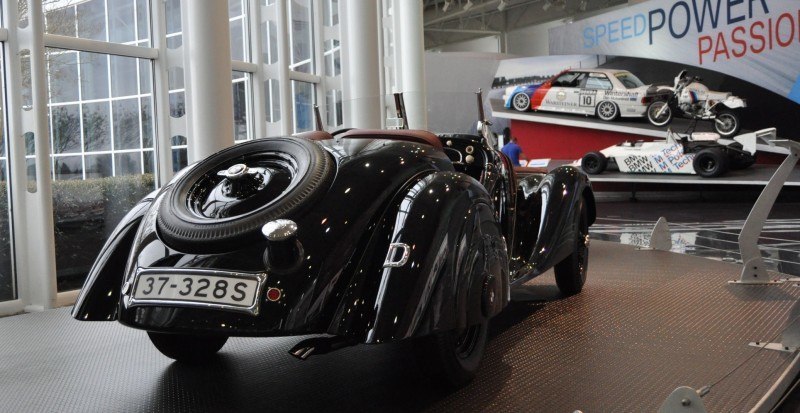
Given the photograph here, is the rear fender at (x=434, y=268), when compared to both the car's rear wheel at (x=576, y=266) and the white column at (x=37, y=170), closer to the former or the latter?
the car's rear wheel at (x=576, y=266)

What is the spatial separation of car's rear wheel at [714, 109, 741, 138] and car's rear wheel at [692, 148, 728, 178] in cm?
41

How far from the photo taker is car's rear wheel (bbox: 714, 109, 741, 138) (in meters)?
Result: 11.8

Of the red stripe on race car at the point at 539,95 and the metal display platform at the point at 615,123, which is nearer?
the metal display platform at the point at 615,123

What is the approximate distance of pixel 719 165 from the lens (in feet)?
38.3

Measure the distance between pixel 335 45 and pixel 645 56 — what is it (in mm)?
5858

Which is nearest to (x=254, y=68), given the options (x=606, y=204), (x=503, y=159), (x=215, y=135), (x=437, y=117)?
(x=215, y=135)

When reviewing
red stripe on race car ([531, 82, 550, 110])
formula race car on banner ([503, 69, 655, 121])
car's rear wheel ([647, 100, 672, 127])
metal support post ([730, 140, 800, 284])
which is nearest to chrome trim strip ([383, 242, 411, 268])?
metal support post ([730, 140, 800, 284])

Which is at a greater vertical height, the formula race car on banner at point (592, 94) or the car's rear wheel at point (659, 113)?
the formula race car on banner at point (592, 94)

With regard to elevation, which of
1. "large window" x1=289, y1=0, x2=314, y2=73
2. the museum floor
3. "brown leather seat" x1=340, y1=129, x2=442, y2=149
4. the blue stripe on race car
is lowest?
the museum floor

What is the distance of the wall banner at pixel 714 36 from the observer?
11.1 meters

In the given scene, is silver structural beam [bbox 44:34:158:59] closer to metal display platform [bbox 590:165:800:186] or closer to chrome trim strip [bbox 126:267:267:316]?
chrome trim strip [bbox 126:267:267:316]

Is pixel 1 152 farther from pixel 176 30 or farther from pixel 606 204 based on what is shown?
pixel 606 204

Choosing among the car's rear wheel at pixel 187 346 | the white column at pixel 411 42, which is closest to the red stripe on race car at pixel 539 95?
the white column at pixel 411 42

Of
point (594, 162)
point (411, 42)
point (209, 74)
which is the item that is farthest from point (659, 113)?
point (209, 74)
